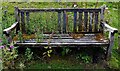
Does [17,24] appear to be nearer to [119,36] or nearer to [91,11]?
[91,11]

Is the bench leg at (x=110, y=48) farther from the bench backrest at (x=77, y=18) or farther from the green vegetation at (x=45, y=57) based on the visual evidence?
the bench backrest at (x=77, y=18)

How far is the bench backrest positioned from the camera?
5902 mm

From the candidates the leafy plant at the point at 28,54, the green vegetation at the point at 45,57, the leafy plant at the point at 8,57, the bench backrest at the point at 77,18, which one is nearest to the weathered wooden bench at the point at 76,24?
the bench backrest at the point at 77,18

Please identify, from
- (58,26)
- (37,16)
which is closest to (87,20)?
(58,26)

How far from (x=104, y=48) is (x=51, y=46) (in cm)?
117

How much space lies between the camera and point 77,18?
19.8ft

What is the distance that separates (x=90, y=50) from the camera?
5719mm

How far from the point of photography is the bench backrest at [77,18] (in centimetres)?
590

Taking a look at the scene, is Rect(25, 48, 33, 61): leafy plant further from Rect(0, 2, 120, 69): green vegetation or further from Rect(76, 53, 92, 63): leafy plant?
Rect(76, 53, 92, 63): leafy plant

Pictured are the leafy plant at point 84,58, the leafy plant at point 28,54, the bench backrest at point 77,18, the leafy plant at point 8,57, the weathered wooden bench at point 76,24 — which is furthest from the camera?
the bench backrest at point 77,18

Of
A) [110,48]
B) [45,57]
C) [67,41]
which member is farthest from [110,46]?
[45,57]

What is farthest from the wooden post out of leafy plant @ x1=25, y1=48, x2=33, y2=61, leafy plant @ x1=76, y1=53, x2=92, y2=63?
leafy plant @ x1=25, y1=48, x2=33, y2=61

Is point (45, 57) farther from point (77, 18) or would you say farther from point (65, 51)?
point (77, 18)

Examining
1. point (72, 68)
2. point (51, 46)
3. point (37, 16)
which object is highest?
point (37, 16)
